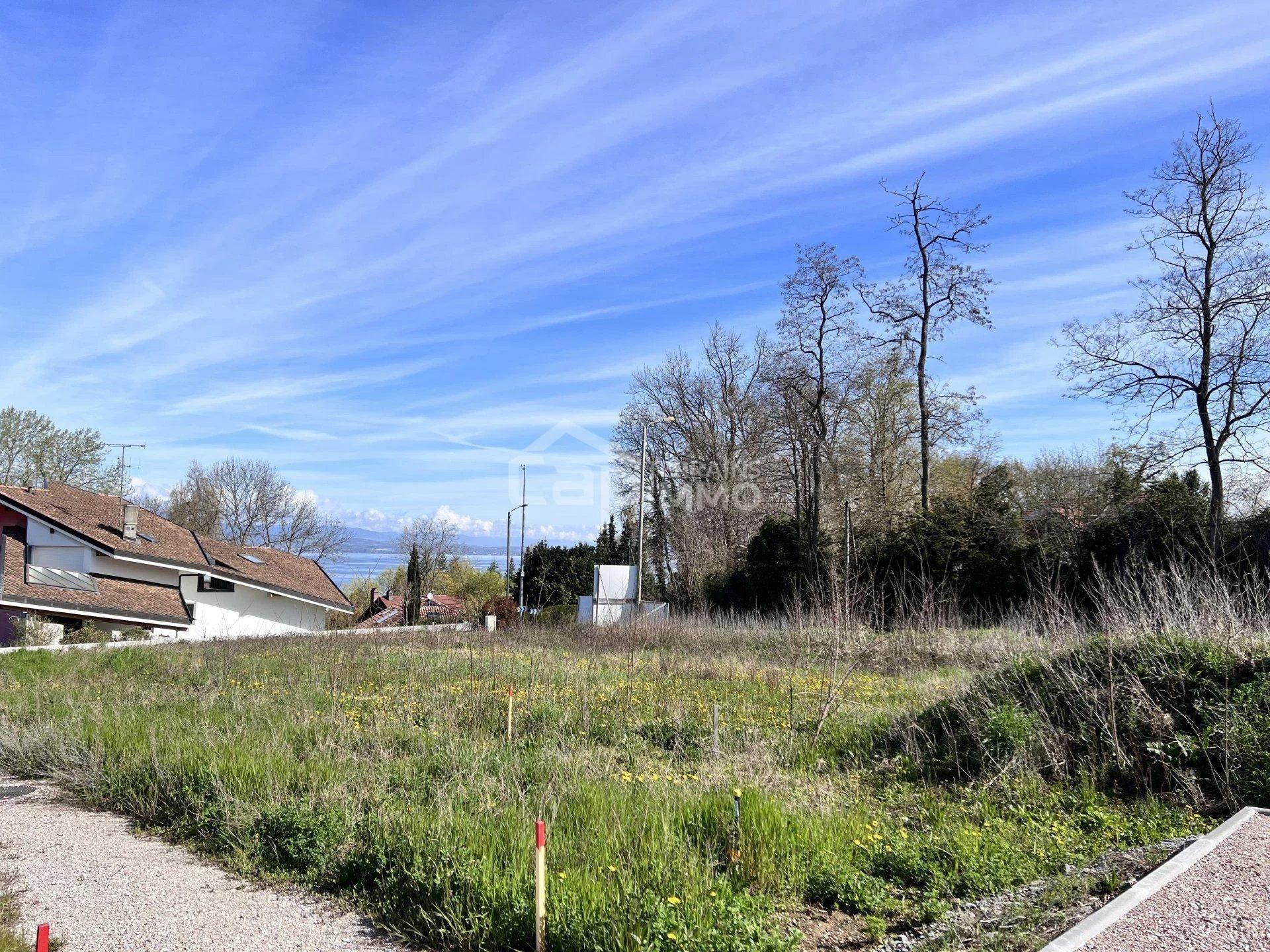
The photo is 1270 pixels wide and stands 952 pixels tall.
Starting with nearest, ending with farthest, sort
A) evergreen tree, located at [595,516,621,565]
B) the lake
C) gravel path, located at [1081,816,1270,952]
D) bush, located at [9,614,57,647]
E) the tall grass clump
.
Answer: gravel path, located at [1081,816,1270,952]
the tall grass clump
bush, located at [9,614,57,647]
evergreen tree, located at [595,516,621,565]
the lake

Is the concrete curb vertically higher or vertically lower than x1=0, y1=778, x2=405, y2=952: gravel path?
higher

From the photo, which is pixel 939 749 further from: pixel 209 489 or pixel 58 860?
pixel 209 489

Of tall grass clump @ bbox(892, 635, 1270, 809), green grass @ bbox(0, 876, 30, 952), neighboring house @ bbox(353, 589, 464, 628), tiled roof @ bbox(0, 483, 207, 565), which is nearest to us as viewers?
green grass @ bbox(0, 876, 30, 952)

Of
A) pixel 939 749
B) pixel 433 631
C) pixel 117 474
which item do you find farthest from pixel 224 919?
pixel 117 474

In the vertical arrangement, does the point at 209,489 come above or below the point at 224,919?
above

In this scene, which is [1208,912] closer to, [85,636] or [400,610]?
[85,636]

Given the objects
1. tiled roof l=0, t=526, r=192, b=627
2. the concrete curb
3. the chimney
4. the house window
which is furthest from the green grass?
the house window

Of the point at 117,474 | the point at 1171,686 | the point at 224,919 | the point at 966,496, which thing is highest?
the point at 117,474

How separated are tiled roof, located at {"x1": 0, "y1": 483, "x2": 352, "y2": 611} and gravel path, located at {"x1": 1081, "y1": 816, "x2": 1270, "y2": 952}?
32708mm

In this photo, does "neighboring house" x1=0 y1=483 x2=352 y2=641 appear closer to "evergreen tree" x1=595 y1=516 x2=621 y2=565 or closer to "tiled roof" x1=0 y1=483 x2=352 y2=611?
"tiled roof" x1=0 y1=483 x2=352 y2=611

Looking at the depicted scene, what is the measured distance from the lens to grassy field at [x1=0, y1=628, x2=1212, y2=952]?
484cm

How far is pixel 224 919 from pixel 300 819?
3.33 feet

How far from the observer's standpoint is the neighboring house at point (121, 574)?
28.0 meters

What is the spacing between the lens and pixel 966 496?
26.9 meters
